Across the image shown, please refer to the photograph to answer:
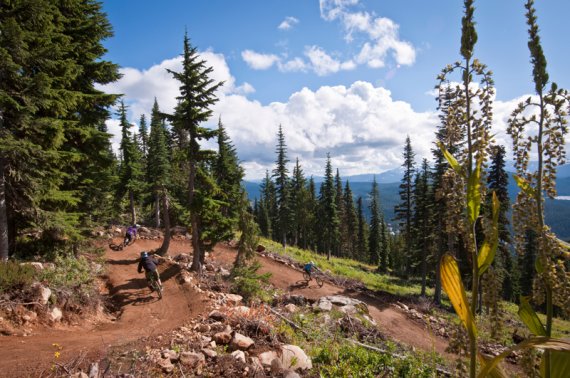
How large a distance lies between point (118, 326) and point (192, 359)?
578 cm

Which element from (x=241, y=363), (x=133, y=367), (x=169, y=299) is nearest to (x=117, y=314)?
(x=169, y=299)

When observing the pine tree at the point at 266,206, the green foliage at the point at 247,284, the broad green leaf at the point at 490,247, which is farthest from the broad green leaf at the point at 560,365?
the pine tree at the point at 266,206

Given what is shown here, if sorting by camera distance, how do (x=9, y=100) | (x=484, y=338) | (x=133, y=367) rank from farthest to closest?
(x=484, y=338)
(x=9, y=100)
(x=133, y=367)

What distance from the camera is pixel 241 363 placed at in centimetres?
743

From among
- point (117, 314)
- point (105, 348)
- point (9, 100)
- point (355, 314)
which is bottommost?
point (355, 314)

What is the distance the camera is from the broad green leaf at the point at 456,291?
1.51m

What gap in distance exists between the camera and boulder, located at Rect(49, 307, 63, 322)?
34.5 feet

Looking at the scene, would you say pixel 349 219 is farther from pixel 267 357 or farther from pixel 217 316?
pixel 267 357

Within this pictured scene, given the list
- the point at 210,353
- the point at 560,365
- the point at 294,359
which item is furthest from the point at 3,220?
the point at 560,365

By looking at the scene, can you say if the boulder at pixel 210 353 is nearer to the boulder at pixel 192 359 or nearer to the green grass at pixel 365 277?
the boulder at pixel 192 359

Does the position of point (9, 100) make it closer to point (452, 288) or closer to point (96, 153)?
point (96, 153)

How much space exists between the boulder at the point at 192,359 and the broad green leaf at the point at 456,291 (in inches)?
291

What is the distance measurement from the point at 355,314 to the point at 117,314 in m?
11.6

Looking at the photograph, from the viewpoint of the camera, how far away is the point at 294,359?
8.15 meters
